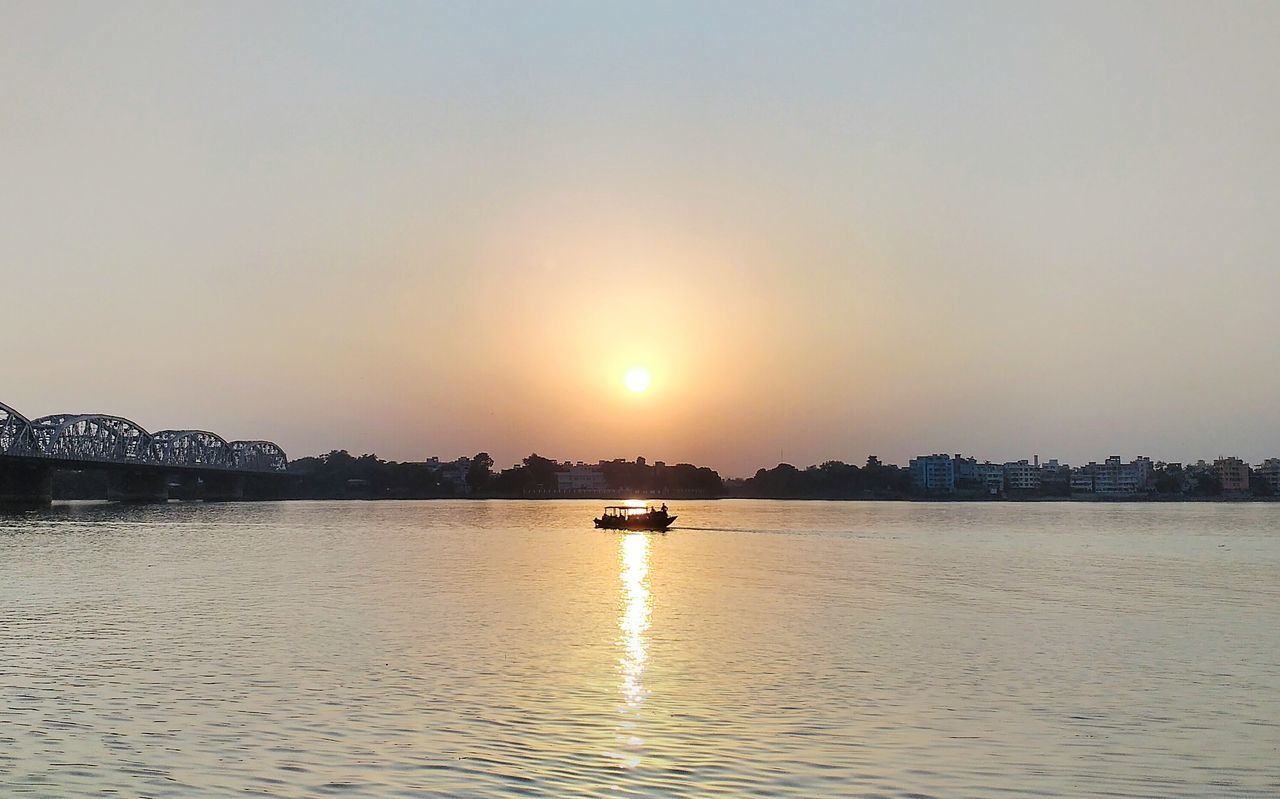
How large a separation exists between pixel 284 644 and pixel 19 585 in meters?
27.5

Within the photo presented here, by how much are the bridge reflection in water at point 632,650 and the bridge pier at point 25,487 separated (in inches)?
5879

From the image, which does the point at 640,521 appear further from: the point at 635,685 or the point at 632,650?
the point at 635,685

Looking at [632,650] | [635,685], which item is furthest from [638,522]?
[635,685]

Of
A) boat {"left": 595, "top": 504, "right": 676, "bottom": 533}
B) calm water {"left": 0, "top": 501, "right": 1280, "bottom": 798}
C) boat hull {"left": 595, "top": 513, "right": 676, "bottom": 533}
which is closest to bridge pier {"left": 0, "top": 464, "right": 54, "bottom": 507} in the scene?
boat hull {"left": 595, "top": 513, "right": 676, "bottom": 533}

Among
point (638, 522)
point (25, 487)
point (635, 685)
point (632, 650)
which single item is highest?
point (25, 487)

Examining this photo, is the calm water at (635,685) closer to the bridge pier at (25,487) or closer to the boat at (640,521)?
the boat at (640,521)

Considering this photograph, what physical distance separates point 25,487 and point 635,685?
19329cm

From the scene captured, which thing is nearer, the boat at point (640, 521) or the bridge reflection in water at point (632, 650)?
the bridge reflection in water at point (632, 650)

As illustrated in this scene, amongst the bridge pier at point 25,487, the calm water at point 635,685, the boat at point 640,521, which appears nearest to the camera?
the calm water at point 635,685

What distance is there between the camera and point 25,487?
621 feet

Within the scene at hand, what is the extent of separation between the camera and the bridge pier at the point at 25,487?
611 ft

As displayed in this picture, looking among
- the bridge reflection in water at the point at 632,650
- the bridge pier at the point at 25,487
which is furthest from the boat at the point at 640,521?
the bridge pier at the point at 25,487

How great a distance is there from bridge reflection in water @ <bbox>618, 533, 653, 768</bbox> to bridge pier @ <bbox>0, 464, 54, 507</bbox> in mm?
149330

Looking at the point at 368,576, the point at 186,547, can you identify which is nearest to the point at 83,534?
the point at 186,547
